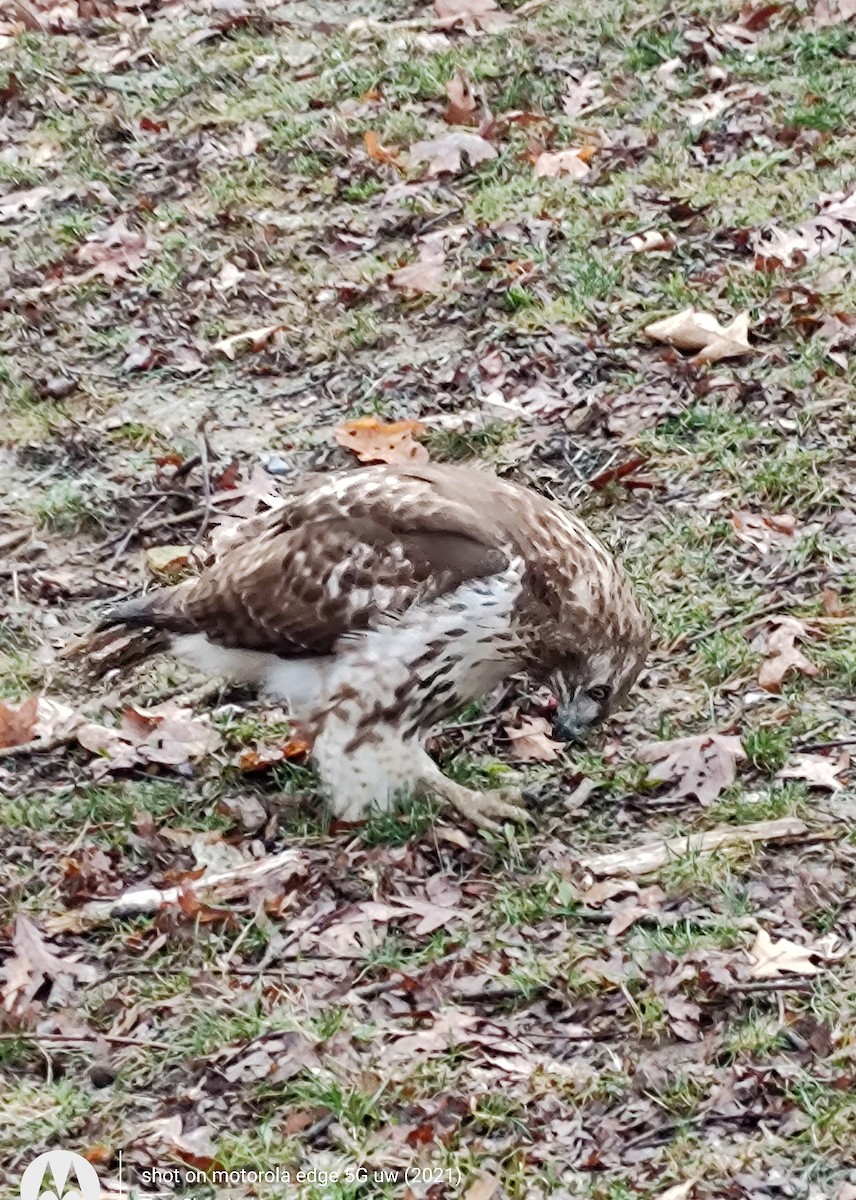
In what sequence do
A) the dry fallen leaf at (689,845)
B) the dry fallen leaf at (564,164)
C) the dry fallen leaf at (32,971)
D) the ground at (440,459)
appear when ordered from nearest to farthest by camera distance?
the ground at (440,459) < the dry fallen leaf at (32,971) < the dry fallen leaf at (689,845) < the dry fallen leaf at (564,164)

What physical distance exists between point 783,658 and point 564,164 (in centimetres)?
428

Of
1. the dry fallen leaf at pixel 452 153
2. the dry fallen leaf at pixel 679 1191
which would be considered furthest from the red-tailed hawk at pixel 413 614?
the dry fallen leaf at pixel 452 153

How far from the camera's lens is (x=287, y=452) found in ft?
26.2

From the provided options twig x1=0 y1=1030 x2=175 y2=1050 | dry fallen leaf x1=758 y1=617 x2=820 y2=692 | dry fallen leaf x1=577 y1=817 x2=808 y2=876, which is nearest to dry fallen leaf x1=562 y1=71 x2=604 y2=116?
dry fallen leaf x1=758 y1=617 x2=820 y2=692

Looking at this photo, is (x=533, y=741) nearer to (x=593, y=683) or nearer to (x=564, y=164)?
(x=593, y=683)

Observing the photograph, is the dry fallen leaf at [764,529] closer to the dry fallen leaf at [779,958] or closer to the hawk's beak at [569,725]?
the hawk's beak at [569,725]

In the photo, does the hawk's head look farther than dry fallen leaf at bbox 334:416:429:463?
No

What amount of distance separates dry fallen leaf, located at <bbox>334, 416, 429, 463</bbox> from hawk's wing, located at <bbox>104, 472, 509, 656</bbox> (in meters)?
1.71

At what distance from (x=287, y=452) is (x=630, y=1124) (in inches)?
168

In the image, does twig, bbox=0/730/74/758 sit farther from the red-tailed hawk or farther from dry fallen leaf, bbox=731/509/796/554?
dry fallen leaf, bbox=731/509/796/554

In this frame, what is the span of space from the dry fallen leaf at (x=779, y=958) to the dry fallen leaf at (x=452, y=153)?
597 centimetres

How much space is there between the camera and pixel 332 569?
5.57 m

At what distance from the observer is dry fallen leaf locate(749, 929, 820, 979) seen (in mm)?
4699

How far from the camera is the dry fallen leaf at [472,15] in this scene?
11.0 meters
